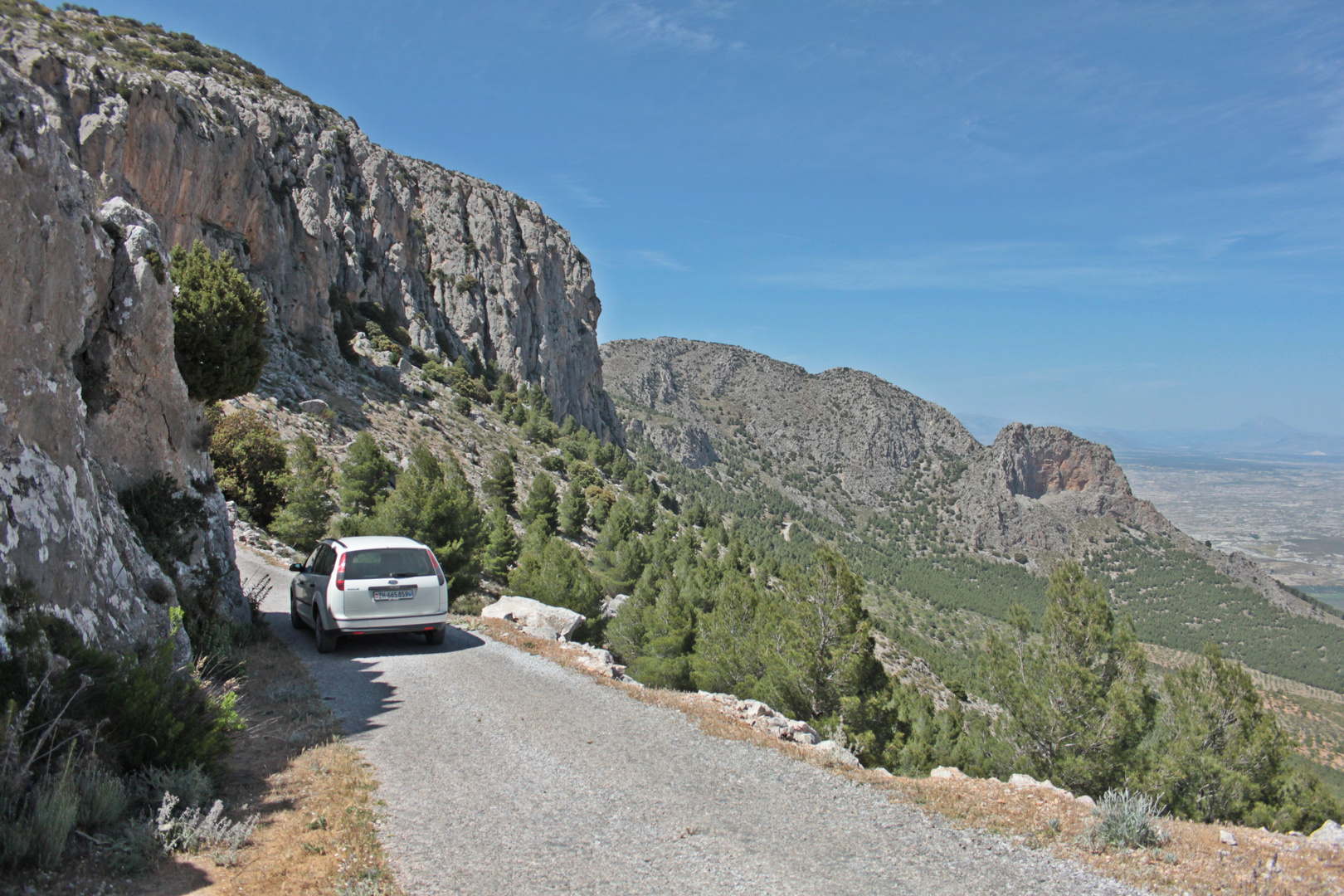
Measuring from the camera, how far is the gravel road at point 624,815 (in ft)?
15.4

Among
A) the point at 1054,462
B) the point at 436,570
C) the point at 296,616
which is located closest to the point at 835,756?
the point at 436,570

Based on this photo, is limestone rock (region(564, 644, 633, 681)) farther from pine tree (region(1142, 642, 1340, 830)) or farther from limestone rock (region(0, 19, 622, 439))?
pine tree (region(1142, 642, 1340, 830))

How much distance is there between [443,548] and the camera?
21.2m

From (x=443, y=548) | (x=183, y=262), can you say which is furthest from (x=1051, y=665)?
(x=183, y=262)

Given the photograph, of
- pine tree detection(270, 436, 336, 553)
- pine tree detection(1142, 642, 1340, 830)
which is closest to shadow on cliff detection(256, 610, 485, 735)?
pine tree detection(270, 436, 336, 553)

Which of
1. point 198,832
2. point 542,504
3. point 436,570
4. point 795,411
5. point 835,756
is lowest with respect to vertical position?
point 835,756

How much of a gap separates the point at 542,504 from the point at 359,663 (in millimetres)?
33715

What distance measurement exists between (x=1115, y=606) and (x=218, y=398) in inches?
4715

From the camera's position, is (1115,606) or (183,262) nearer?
(183,262)

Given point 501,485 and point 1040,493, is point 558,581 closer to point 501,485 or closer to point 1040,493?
point 501,485

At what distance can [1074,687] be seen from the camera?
18391mm

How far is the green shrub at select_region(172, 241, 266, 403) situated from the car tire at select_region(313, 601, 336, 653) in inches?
210

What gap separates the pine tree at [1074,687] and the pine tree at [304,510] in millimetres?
23044

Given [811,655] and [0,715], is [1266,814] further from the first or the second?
[0,715]
